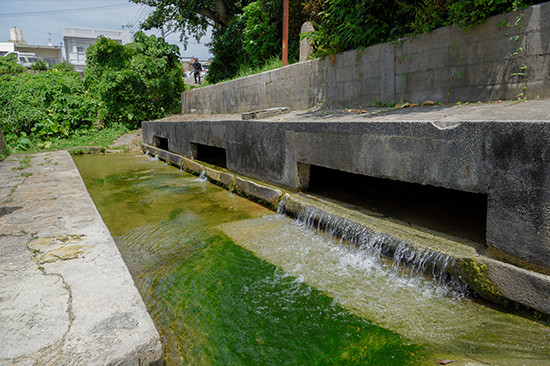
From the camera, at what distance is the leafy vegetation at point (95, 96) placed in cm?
1428

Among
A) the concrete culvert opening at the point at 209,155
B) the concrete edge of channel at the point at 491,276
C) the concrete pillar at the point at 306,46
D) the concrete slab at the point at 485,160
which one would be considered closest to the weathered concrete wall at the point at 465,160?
the concrete slab at the point at 485,160

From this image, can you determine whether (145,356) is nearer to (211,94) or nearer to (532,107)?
(532,107)

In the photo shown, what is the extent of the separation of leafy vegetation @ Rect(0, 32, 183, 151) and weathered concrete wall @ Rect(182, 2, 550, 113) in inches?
425

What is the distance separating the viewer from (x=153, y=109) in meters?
17.2

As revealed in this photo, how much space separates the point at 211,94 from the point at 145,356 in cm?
1214

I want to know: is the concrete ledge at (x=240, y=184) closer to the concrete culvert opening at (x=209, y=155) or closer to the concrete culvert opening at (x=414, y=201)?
the concrete culvert opening at (x=209, y=155)

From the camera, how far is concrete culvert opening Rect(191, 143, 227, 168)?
8930mm

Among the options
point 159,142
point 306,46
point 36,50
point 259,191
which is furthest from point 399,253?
point 36,50

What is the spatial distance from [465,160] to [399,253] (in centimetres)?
96

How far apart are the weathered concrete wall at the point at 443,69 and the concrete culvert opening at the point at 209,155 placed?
7.71 ft

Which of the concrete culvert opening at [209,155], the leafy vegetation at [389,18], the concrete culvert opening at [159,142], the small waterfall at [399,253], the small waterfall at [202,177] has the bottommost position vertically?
the small waterfall at [399,253]

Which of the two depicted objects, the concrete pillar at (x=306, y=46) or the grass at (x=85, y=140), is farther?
the grass at (x=85, y=140)

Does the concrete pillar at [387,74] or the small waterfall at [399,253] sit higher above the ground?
the concrete pillar at [387,74]

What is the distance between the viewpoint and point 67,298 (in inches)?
82.8
